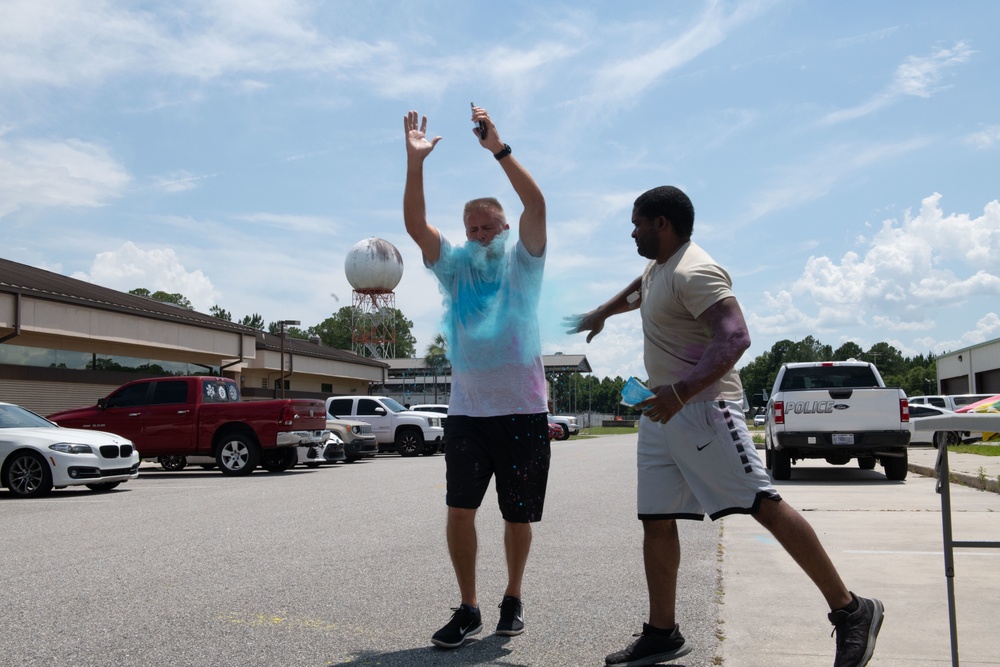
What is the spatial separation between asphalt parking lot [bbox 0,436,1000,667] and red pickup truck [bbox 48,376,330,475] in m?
7.13

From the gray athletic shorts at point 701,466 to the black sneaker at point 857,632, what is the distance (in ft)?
1.62

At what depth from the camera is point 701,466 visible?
3729 millimetres

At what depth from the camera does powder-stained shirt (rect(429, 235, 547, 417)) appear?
4.32 metres

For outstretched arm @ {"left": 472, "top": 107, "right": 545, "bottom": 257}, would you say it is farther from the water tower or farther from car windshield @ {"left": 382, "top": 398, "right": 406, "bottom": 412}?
the water tower

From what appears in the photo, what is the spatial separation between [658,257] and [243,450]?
15.1 m

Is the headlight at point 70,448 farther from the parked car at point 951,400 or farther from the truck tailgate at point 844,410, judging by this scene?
the parked car at point 951,400

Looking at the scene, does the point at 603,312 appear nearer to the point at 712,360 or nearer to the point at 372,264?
the point at 712,360

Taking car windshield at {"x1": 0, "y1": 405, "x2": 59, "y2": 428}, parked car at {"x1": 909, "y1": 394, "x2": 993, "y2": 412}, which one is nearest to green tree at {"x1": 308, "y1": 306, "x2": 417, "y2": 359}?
parked car at {"x1": 909, "y1": 394, "x2": 993, "y2": 412}

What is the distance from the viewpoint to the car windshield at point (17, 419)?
13.4 meters

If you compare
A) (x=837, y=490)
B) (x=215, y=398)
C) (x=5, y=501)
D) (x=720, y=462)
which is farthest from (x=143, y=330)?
(x=720, y=462)

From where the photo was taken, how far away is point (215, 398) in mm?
18469

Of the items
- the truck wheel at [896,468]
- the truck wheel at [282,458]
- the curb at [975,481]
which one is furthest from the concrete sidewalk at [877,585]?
the truck wheel at [282,458]

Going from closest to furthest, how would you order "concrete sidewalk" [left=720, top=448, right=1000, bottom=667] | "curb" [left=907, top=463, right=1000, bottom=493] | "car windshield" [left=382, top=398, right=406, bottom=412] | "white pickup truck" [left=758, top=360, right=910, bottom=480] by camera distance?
"concrete sidewalk" [left=720, top=448, right=1000, bottom=667]
"curb" [left=907, top=463, right=1000, bottom=493]
"white pickup truck" [left=758, top=360, right=910, bottom=480]
"car windshield" [left=382, top=398, right=406, bottom=412]

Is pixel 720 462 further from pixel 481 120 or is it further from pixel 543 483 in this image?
pixel 481 120
